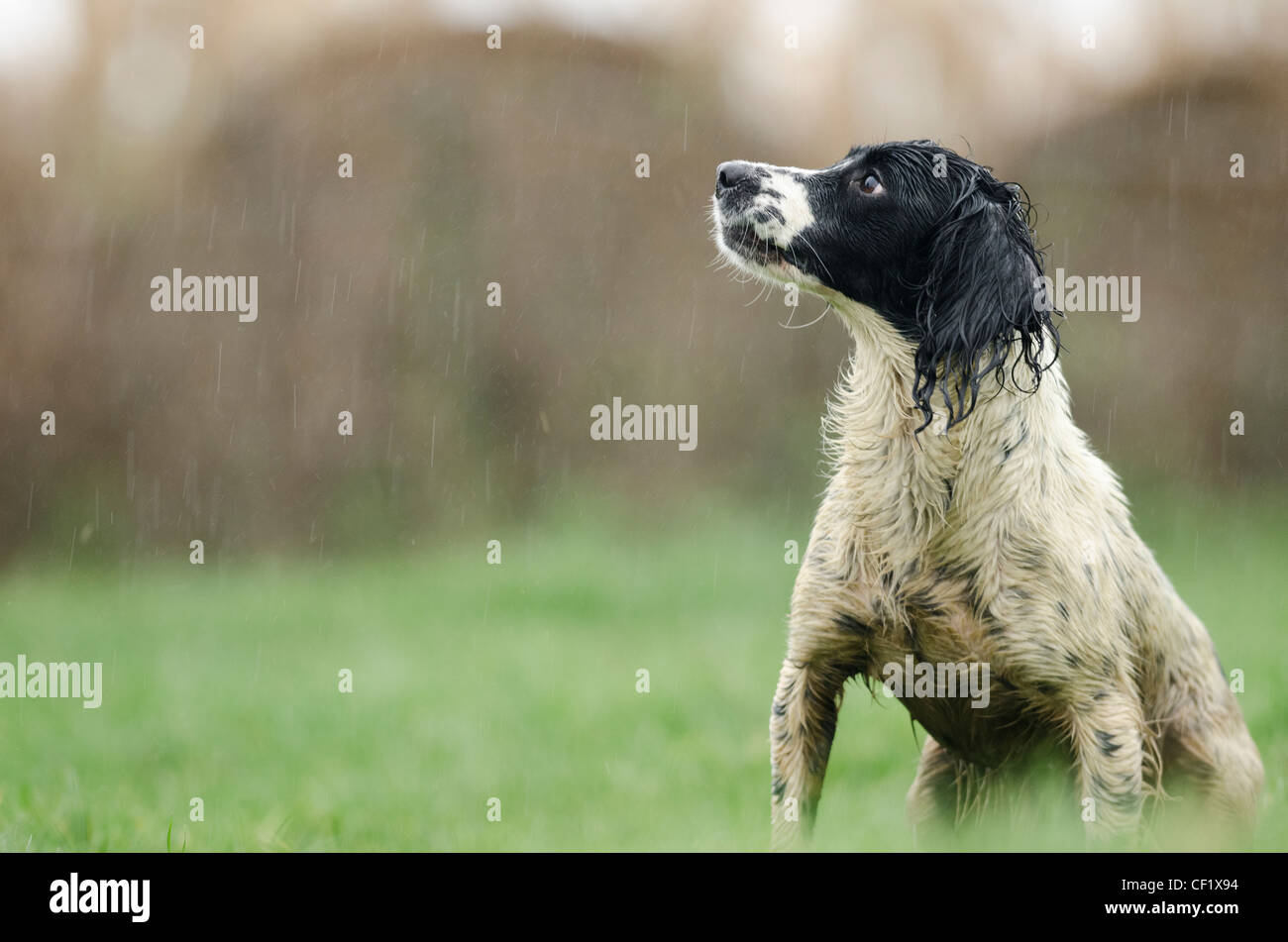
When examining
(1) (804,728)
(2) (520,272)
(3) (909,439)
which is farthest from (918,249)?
(2) (520,272)

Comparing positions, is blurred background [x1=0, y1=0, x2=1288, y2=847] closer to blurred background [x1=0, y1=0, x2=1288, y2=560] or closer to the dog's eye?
blurred background [x1=0, y1=0, x2=1288, y2=560]

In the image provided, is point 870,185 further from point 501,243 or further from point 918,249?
point 501,243

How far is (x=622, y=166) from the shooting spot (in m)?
12.1

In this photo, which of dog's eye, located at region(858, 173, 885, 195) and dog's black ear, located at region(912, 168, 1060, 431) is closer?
dog's black ear, located at region(912, 168, 1060, 431)

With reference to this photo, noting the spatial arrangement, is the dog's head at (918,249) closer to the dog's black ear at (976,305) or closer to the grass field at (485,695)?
the dog's black ear at (976,305)

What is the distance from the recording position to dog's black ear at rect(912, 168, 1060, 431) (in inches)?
155

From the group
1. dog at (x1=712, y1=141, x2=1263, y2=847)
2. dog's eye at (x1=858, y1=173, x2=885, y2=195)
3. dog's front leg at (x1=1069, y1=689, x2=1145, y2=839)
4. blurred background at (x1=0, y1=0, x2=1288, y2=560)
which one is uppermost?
blurred background at (x1=0, y1=0, x2=1288, y2=560)

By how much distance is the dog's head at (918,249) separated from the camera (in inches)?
156

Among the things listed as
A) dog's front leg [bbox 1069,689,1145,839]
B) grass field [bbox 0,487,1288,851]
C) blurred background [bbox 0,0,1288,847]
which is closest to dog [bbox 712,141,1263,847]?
dog's front leg [bbox 1069,689,1145,839]

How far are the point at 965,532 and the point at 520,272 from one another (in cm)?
868

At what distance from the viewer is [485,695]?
764 centimetres

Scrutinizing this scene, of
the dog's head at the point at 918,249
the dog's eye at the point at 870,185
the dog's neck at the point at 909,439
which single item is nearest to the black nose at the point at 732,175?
the dog's head at the point at 918,249
